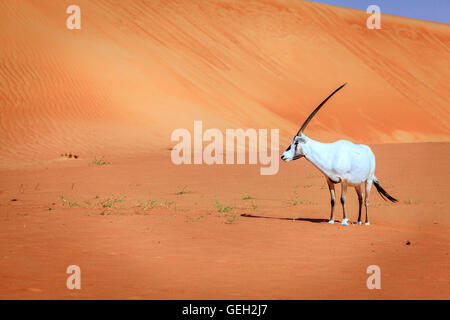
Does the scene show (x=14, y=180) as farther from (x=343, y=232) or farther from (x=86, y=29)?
(x=86, y=29)

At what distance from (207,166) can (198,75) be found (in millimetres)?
16125

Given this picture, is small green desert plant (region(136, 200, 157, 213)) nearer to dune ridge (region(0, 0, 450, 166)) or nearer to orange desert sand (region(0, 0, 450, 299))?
orange desert sand (region(0, 0, 450, 299))

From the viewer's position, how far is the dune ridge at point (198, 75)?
80.7 ft

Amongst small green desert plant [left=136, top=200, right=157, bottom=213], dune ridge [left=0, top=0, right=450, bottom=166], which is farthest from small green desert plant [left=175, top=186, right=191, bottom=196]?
dune ridge [left=0, top=0, right=450, bottom=166]

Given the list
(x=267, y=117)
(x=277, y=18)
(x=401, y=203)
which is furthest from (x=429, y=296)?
(x=277, y=18)

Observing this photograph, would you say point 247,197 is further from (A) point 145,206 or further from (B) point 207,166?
(B) point 207,166

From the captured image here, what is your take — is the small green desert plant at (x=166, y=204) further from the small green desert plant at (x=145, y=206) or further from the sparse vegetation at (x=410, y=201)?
the sparse vegetation at (x=410, y=201)

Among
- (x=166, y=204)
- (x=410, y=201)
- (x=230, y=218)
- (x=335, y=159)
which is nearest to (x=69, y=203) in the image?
(x=166, y=204)

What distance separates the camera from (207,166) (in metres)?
17.7

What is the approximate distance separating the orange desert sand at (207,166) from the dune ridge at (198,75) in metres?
0.12

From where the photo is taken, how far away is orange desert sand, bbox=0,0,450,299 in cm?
554

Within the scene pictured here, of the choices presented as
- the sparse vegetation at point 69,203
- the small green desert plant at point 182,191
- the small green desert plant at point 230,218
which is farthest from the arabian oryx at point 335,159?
the small green desert plant at point 182,191

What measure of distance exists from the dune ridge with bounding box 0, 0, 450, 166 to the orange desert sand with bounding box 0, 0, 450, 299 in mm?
124

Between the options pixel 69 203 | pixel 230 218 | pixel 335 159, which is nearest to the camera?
pixel 335 159
